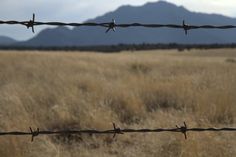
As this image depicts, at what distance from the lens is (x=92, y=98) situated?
875 cm

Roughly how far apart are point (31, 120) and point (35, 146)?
4.70ft

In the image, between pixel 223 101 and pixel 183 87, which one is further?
pixel 183 87

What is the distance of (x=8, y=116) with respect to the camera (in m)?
6.73

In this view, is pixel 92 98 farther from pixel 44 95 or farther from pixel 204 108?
pixel 204 108

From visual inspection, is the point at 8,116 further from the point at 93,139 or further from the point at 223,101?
the point at 223,101

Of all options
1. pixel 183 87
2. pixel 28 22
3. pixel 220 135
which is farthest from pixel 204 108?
pixel 28 22

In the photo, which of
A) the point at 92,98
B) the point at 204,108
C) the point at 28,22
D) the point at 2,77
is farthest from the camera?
the point at 2,77

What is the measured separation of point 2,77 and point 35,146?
9635 millimetres

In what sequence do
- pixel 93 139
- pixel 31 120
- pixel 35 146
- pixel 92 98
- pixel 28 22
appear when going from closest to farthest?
pixel 28 22 < pixel 35 146 < pixel 93 139 < pixel 31 120 < pixel 92 98

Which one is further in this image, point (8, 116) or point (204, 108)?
point (204, 108)

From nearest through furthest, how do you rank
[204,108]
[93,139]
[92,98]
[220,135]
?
[220,135] < [93,139] < [204,108] < [92,98]

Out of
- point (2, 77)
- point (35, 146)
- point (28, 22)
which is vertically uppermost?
point (28, 22)

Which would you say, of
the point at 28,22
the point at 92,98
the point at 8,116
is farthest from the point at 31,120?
the point at 28,22

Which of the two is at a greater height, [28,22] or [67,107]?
[28,22]
